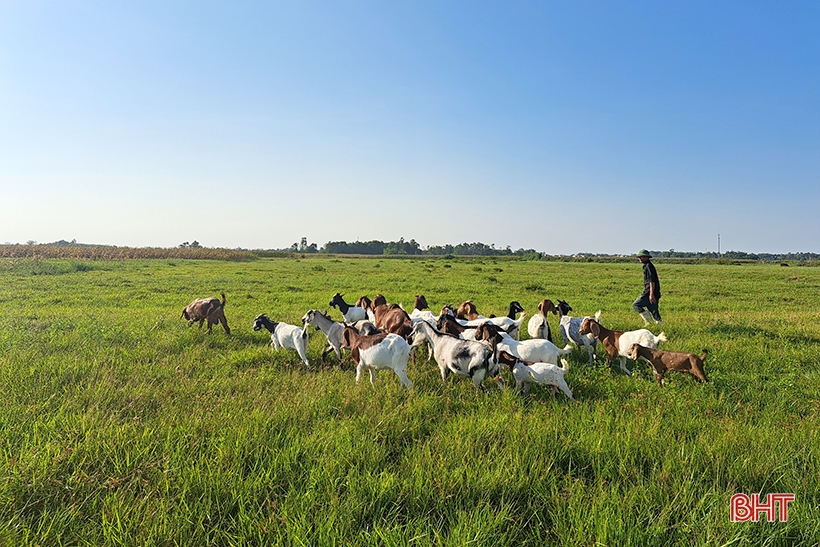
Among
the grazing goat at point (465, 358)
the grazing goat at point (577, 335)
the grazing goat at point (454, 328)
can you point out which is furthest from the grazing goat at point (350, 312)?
the grazing goat at point (577, 335)

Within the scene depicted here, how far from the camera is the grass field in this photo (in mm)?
3064

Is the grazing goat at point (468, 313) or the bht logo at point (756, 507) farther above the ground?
the grazing goat at point (468, 313)

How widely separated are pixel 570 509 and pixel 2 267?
38.2 metres

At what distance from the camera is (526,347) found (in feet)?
24.1

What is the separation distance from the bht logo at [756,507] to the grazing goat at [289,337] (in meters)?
6.49

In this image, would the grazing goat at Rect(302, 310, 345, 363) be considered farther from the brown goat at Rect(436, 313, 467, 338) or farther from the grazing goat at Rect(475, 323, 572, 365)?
the grazing goat at Rect(475, 323, 572, 365)

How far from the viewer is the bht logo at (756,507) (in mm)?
3188

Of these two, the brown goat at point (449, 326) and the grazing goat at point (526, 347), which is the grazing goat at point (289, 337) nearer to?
the brown goat at point (449, 326)

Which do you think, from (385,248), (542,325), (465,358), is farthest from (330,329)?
(385,248)

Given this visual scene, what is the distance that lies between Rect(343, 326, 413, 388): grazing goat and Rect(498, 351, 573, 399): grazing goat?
62.1 inches

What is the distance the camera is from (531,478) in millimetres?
3709

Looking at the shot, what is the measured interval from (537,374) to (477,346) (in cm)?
100

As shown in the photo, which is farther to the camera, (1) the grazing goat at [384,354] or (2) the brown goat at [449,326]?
(2) the brown goat at [449,326]

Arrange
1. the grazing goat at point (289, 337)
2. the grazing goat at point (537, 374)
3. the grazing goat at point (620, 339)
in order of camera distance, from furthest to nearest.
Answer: the grazing goat at point (289, 337) → the grazing goat at point (620, 339) → the grazing goat at point (537, 374)
